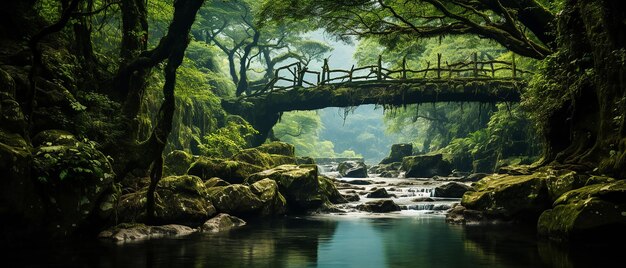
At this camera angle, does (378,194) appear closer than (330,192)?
No


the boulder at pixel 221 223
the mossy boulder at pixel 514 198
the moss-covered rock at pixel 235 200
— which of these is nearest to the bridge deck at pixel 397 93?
the mossy boulder at pixel 514 198

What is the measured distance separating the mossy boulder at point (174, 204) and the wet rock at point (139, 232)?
421mm

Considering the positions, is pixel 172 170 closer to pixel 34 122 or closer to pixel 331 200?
pixel 331 200

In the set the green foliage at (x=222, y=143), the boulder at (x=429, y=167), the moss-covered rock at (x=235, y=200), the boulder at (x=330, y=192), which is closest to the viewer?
the moss-covered rock at (x=235, y=200)

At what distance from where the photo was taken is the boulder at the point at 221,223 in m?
13.7

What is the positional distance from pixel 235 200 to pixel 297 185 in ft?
11.2

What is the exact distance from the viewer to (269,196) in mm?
17078

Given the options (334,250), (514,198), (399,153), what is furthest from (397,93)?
(399,153)

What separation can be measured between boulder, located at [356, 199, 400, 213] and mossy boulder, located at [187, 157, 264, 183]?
430 cm

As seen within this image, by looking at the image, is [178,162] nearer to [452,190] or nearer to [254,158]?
[254,158]

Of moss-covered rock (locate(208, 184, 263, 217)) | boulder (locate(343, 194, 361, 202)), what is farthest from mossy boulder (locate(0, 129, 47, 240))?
boulder (locate(343, 194, 361, 202))

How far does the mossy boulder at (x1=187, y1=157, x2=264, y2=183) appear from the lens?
747 inches

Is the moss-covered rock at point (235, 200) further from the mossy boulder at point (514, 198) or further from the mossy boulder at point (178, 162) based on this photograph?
the mossy boulder at point (514, 198)

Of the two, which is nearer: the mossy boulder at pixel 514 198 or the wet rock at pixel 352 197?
the mossy boulder at pixel 514 198
